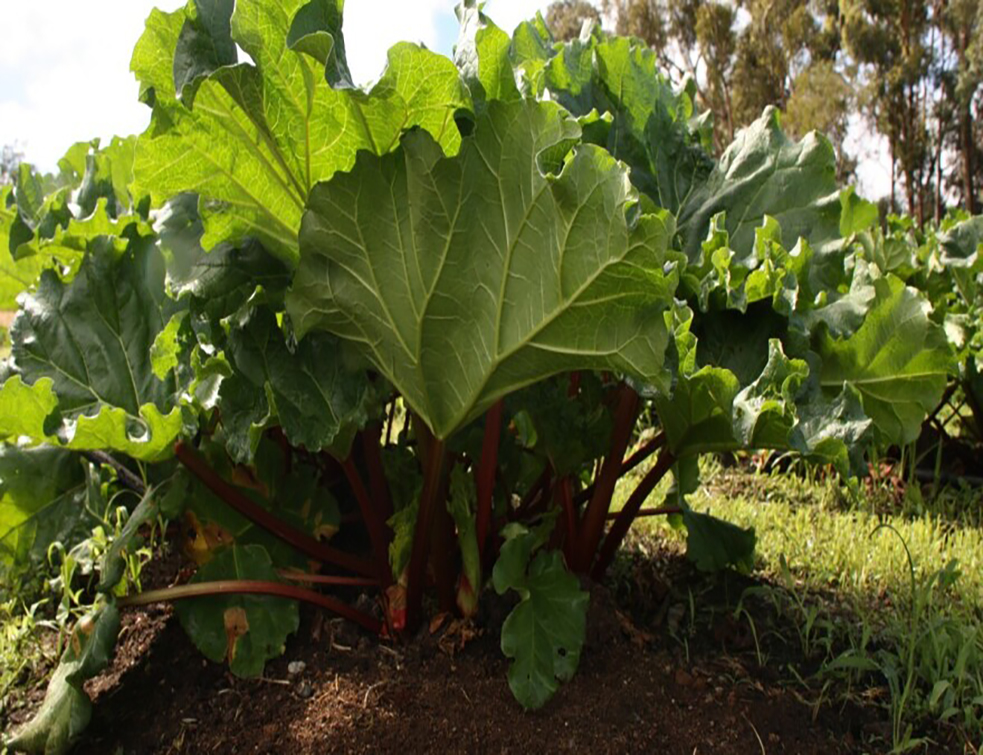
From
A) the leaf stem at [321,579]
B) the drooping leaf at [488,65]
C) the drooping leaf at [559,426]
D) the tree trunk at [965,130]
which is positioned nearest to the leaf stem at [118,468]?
the leaf stem at [321,579]

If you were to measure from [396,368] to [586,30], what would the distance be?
2.96 ft

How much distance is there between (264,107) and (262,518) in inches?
31.1

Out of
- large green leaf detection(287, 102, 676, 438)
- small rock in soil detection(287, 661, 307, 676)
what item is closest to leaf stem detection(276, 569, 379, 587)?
small rock in soil detection(287, 661, 307, 676)

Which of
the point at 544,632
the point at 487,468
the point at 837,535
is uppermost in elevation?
the point at 487,468

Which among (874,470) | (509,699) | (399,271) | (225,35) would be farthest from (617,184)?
(874,470)

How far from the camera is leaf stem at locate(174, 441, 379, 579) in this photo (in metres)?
1.69

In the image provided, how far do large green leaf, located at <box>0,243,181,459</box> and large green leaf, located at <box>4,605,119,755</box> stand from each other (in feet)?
1.22

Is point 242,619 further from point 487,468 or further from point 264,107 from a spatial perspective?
point 264,107

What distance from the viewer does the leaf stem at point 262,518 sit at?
5.53 ft

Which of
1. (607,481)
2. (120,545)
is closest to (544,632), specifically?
(607,481)

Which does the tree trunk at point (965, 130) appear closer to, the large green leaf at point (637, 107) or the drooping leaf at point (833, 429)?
the large green leaf at point (637, 107)

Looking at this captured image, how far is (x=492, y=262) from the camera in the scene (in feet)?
4.58

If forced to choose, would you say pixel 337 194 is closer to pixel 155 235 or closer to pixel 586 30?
pixel 155 235

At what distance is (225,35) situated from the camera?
1355 millimetres
